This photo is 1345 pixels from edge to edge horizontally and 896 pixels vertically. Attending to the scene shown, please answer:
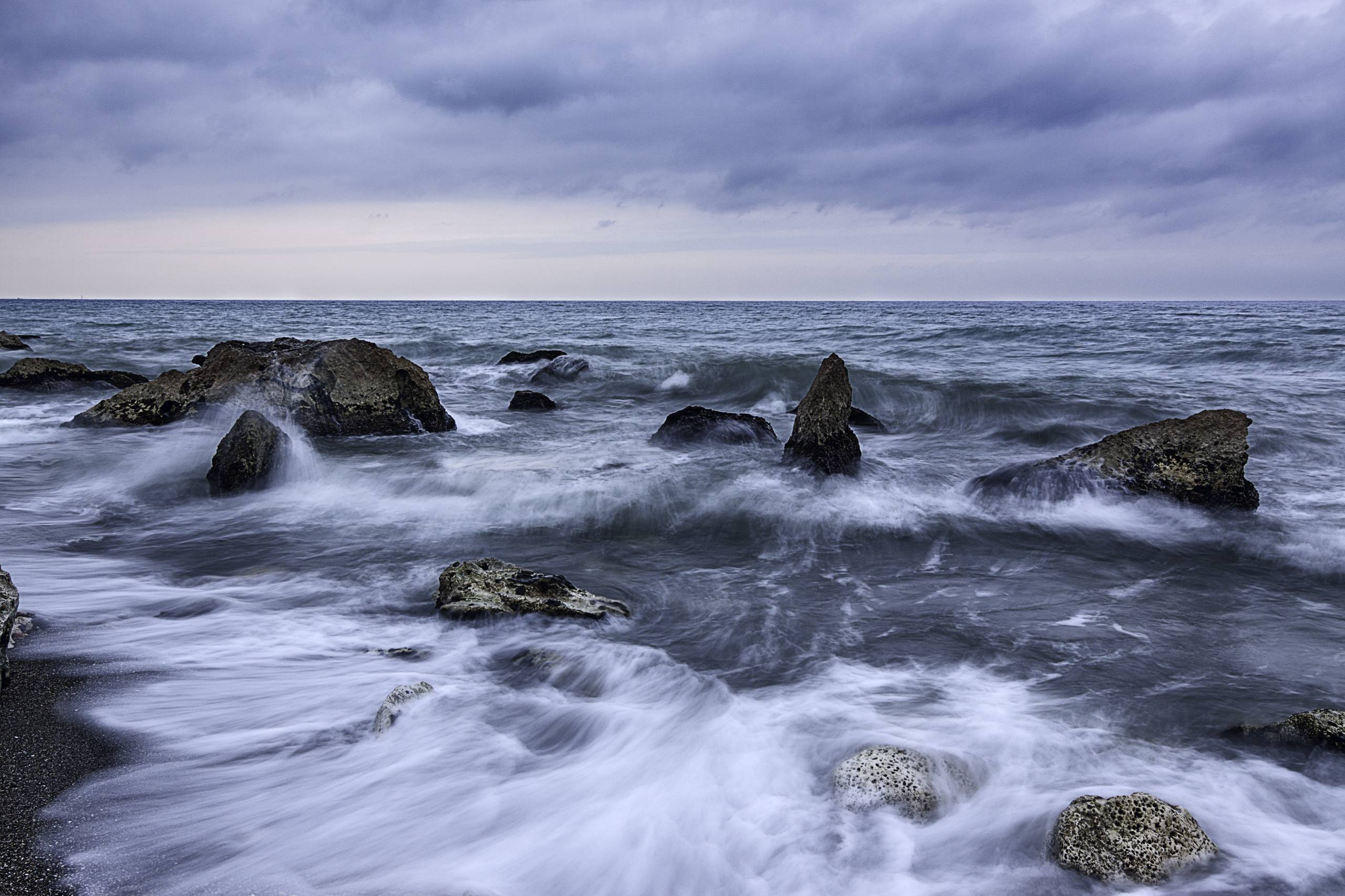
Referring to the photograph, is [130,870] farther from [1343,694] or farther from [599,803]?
[1343,694]

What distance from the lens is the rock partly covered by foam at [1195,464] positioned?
716cm

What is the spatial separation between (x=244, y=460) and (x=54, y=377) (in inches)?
363

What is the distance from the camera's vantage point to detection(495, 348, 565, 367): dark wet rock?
2095 centimetres

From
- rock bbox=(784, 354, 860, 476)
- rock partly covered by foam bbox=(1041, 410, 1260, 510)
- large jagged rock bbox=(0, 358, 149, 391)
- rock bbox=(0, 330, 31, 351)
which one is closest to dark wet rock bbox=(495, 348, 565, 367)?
large jagged rock bbox=(0, 358, 149, 391)

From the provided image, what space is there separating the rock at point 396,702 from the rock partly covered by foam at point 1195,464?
6.08m

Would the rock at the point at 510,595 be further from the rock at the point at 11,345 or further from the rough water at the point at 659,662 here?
the rock at the point at 11,345

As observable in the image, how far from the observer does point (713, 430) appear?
1035 cm

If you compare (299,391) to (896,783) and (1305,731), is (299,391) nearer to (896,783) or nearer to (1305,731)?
(896,783)

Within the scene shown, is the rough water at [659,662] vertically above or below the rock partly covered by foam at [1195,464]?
below

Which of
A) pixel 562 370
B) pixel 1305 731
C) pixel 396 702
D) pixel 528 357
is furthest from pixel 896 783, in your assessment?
pixel 528 357

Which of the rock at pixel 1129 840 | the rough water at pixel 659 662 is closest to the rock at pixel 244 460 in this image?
the rough water at pixel 659 662

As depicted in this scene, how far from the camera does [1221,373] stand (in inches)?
692

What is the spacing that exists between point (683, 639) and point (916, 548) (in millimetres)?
2638

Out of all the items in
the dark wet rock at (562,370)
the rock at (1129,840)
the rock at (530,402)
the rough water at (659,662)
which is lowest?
the rough water at (659,662)
